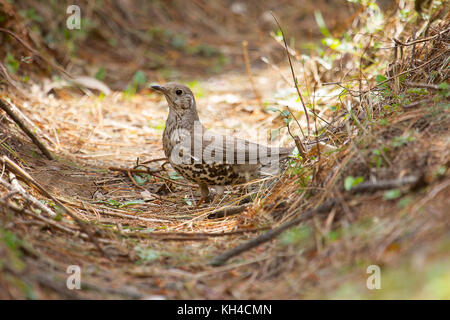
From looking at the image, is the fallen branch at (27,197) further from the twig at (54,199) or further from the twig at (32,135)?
the twig at (32,135)

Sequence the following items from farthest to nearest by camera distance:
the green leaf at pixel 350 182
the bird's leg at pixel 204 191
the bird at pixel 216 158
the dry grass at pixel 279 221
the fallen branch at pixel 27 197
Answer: the bird's leg at pixel 204 191, the bird at pixel 216 158, the fallen branch at pixel 27 197, the green leaf at pixel 350 182, the dry grass at pixel 279 221

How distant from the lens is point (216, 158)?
4.57 metres

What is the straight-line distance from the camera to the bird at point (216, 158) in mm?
4539

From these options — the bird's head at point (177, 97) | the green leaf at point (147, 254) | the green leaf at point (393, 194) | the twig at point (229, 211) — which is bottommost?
the green leaf at point (147, 254)

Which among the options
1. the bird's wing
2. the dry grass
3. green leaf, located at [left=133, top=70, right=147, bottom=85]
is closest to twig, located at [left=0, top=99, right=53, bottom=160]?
the dry grass

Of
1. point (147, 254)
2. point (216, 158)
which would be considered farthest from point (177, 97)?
point (147, 254)

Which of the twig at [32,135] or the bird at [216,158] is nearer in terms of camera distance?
the twig at [32,135]

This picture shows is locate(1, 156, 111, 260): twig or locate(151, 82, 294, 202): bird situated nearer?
locate(1, 156, 111, 260): twig

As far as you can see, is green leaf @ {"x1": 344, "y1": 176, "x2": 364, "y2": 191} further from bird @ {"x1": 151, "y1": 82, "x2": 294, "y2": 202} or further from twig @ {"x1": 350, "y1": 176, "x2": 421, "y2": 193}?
bird @ {"x1": 151, "y1": 82, "x2": 294, "y2": 202}

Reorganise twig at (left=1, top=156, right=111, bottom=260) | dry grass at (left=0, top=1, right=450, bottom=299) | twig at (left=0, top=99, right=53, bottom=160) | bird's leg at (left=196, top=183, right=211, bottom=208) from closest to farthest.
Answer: dry grass at (left=0, top=1, right=450, bottom=299), twig at (left=1, top=156, right=111, bottom=260), twig at (left=0, top=99, right=53, bottom=160), bird's leg at (left=196, top=183, right=211, bottom=208)

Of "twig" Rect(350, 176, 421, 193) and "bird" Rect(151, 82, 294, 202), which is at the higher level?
"bird" Rect(151, 82, 294, 202)

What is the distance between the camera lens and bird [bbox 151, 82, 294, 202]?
14.9 feet

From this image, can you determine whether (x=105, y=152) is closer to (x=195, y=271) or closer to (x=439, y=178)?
(x=195, y=271)

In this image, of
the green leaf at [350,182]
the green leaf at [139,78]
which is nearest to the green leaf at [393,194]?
the green leaf at [350,182]
